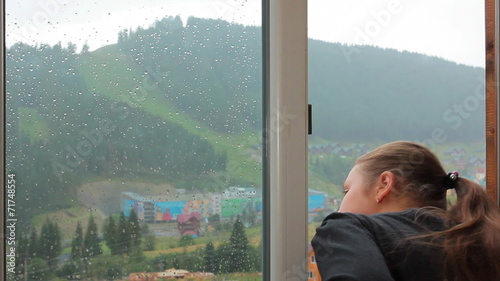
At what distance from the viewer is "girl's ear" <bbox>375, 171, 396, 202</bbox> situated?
1.50 metres

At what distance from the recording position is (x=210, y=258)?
1574 mm

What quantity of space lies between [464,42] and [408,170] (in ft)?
1.93

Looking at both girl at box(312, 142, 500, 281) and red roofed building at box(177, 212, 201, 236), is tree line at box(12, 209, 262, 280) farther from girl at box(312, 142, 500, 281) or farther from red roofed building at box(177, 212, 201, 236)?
girl at box(312, 142, 500, 281)

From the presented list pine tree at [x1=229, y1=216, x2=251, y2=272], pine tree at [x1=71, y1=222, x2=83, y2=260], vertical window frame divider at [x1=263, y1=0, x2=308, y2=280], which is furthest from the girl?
pine tree at [x1=71, y1=222, x2=83, y2=260]

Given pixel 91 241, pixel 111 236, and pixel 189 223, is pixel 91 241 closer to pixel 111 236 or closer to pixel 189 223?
pixel 111 236

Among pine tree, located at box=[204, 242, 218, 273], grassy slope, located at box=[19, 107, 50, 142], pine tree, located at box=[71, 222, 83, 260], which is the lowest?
pine tree, located at box=[204, 242, 218, 273]

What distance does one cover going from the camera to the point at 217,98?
1.60 meters

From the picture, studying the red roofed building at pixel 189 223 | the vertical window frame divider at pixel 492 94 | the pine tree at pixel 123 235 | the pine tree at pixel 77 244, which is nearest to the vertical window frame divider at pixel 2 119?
the pine tree at pixel 77 244

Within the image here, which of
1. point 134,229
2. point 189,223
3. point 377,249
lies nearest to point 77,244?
point 134,229

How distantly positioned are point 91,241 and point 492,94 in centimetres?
130

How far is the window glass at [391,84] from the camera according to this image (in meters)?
1.70

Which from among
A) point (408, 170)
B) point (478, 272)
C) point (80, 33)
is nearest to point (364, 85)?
point (408, 170)

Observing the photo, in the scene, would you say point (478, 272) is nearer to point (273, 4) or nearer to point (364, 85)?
point (364, 85)

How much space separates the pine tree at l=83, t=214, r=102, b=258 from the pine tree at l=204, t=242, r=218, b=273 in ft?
0.92
